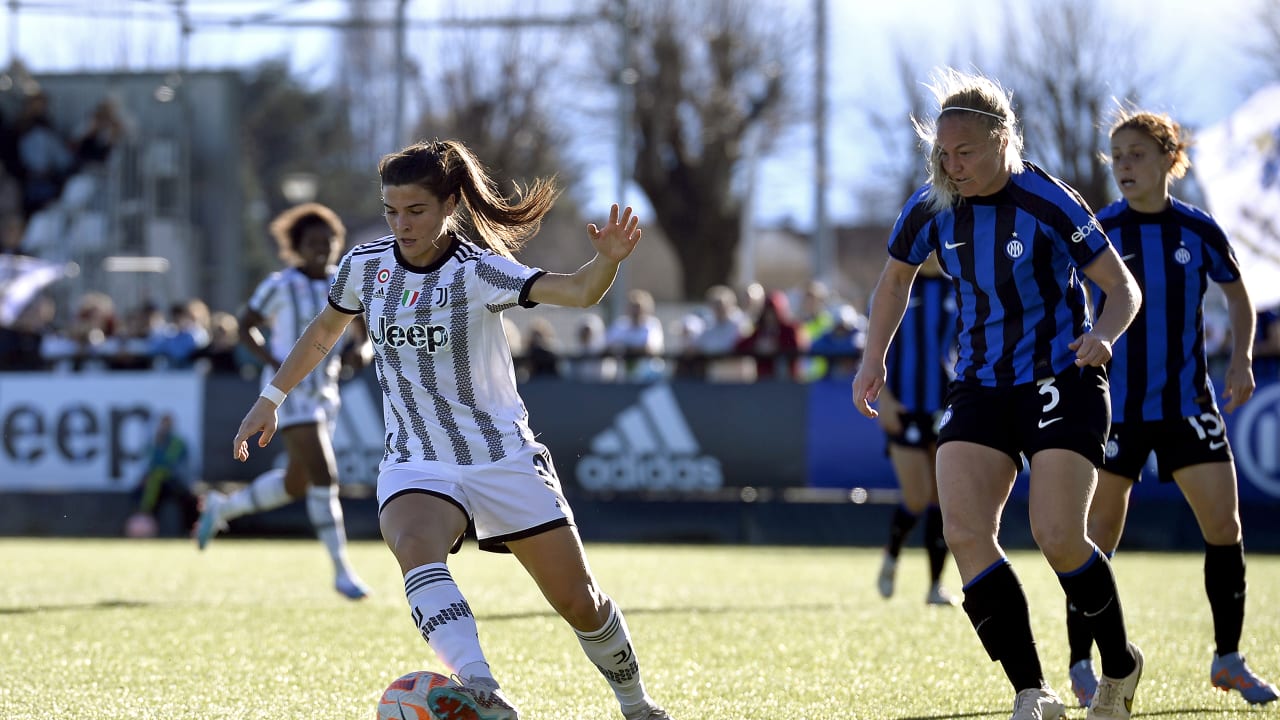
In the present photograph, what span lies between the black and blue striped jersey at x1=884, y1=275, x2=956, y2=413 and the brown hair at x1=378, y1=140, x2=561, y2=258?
14.2 feet

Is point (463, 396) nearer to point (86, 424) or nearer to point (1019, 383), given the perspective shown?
point (1019, 383)

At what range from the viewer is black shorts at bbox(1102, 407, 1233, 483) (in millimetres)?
5973

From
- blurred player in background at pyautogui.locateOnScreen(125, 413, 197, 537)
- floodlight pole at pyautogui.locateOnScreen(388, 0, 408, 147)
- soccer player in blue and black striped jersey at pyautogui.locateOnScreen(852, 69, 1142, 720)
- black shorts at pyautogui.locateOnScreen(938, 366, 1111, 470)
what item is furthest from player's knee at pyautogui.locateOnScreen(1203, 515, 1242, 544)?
floodlight pole at pyautogui.locateOnScreen(388, 0, 408, 147)

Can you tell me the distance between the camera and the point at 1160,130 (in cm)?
606

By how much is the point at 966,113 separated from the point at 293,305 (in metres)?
5.27

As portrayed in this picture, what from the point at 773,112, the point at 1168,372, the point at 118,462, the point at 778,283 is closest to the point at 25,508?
the point at 118,462

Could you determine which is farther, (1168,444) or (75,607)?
(75,607)

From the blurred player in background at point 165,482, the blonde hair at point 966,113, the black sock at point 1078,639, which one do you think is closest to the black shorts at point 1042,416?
the blonde hair at point 966,113

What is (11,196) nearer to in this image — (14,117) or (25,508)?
(14,117)

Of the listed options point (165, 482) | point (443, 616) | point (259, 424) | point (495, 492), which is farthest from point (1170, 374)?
point (165, 482)

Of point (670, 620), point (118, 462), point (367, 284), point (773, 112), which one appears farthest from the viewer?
point (773, 112)

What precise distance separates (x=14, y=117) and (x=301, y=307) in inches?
654

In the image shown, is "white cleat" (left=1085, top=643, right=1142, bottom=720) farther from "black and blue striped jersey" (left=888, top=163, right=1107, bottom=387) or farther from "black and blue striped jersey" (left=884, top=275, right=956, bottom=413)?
"black and blue striped jersey" (left=884, top=275, right=956, bottom=413)

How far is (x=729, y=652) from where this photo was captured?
279 inches
